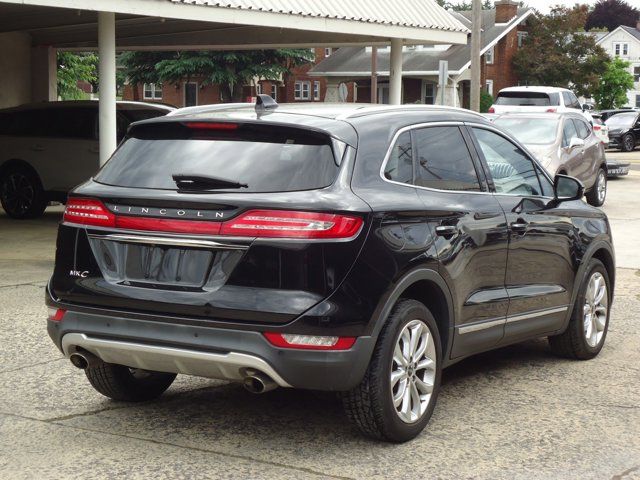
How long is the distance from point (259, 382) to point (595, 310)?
3373 mm

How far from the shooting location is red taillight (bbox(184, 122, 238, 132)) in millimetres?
5441

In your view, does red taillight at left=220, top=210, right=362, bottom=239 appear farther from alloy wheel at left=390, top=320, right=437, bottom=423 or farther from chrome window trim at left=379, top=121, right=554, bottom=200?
alloy wheel at left=390, top=320, right=437, bottom=423

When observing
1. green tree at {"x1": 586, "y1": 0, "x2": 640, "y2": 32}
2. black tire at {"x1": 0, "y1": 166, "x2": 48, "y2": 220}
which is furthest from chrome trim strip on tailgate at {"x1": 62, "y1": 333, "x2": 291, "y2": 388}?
green tree at {"x1": 586, "y1": 0, "x2": 640, "y2": 32}

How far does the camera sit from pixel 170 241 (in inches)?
203

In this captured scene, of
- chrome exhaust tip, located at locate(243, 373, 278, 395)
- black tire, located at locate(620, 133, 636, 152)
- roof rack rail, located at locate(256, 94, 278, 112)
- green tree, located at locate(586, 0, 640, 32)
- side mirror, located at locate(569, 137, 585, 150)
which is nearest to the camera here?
chrome exhaust tip, located at locate(243, 373, 278, 395)

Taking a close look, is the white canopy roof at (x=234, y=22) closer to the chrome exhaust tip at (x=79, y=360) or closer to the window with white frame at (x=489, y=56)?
the chrome exhaust tip at (x=79, y=360)

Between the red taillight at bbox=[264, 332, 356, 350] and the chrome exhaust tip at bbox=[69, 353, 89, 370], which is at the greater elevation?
the red taillight at bbox=[264, 332, 356, 350]

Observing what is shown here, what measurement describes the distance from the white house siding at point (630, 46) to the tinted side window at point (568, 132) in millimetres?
91523

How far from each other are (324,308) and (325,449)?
0.85 metres

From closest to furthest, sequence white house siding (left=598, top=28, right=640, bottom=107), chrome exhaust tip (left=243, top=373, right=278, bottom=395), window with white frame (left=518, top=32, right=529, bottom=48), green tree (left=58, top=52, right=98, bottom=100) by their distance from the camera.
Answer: chrome exhaust tip (left=243, top=373, right=278, bottom=395), green tree (left=58, top=52, right=98, bottom=100), window with white frame (left=518, top=32, right=529, bottom=48), white house siding (left=598, top=28, right=640, bottom=107)

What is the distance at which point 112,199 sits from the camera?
5406mm

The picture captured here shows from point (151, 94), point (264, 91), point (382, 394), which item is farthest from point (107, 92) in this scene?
point (151, 94)

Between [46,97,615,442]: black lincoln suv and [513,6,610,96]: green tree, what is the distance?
60.4m

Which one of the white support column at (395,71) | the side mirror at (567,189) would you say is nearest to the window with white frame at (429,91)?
the white support column at (395,71)
